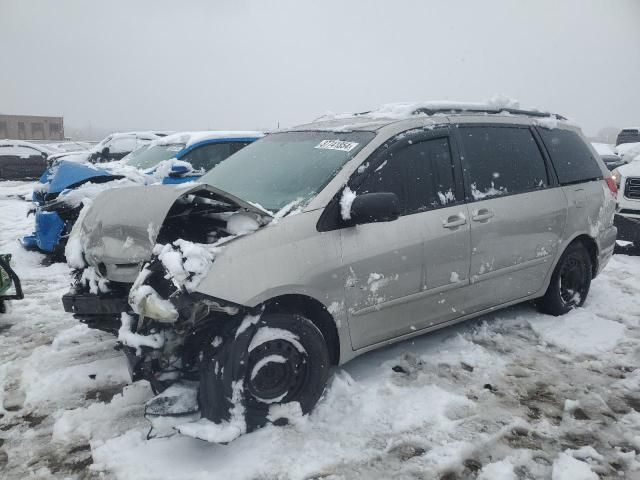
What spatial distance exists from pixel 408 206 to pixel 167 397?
187 cm

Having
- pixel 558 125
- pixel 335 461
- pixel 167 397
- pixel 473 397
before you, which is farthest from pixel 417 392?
pixel 558 125

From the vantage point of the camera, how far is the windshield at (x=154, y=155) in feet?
26.5

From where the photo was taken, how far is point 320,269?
9.07 ft

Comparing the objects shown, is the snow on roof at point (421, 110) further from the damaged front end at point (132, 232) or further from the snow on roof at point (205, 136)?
the snow on roof at point (205, 136)

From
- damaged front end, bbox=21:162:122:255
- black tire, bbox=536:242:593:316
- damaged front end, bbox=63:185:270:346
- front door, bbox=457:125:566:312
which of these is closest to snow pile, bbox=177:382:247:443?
damaged front end, bbox=63:185:270:346

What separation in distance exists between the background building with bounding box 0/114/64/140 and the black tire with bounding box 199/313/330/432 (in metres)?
70.0

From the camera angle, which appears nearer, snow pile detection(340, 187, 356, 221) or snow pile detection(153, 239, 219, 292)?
snow pile detection(153, 239, 219, 292)

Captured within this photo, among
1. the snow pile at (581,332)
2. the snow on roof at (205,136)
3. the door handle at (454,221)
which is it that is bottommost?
the snow pile at (581,332)

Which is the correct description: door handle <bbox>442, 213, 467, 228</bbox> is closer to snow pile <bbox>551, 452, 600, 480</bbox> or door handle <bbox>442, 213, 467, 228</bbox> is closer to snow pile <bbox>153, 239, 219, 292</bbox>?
snow pile <bbox>551, 452, 600, 480</bbox>

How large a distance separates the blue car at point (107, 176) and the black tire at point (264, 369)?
228cm

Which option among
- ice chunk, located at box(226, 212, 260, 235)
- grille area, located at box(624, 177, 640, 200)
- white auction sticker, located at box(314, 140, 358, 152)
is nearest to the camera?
ice chunk, located at box(226, 212, 260, 235)

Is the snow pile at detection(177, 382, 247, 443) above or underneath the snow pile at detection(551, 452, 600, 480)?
above

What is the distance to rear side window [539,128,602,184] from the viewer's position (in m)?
4.25

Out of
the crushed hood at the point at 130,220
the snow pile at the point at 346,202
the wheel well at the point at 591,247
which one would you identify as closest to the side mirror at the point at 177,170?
the crushed hood at the point at 130,220
